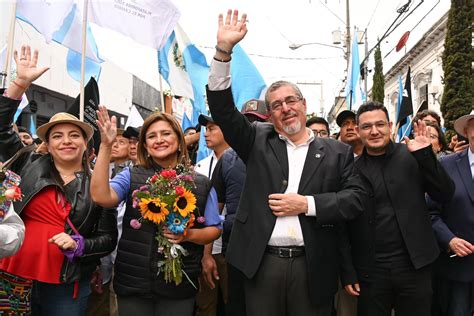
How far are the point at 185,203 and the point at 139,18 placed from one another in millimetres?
3653

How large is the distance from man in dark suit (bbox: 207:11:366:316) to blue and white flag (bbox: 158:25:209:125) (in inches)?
171

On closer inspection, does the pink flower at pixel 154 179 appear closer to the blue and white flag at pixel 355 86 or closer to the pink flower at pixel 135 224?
the pink flower at pixel 135 224

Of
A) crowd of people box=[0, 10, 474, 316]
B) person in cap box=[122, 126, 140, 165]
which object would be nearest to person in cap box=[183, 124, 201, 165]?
person in cap box=[122, 126, 140, 165]

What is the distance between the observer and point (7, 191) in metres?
2.28

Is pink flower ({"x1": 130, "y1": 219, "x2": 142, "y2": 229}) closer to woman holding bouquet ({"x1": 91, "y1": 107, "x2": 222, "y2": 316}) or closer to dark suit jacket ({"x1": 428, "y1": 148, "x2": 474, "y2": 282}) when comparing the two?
woman holding bouquet ({"x1": 91, "y1": 107, "x2": 222, "y2": 316})

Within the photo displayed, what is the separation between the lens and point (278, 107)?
2.96 meters

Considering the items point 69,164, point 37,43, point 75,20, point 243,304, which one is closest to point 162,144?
point 69,164

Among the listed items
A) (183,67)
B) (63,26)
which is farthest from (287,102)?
(183,67)

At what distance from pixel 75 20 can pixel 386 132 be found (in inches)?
174

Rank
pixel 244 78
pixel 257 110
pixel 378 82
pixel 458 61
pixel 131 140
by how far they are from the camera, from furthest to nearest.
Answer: pixel 378 82
pixel 458 61
pixel 244 78
pixel 131 140
pixel 257 110

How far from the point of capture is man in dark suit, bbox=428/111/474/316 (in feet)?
11.5

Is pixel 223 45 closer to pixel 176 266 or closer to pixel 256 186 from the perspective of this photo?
Answer: pixel 256 186

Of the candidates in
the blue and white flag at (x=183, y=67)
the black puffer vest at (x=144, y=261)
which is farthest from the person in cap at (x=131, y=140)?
the black puffer vest at (x=144, y=261)

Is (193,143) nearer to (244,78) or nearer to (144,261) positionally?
(244,78)
